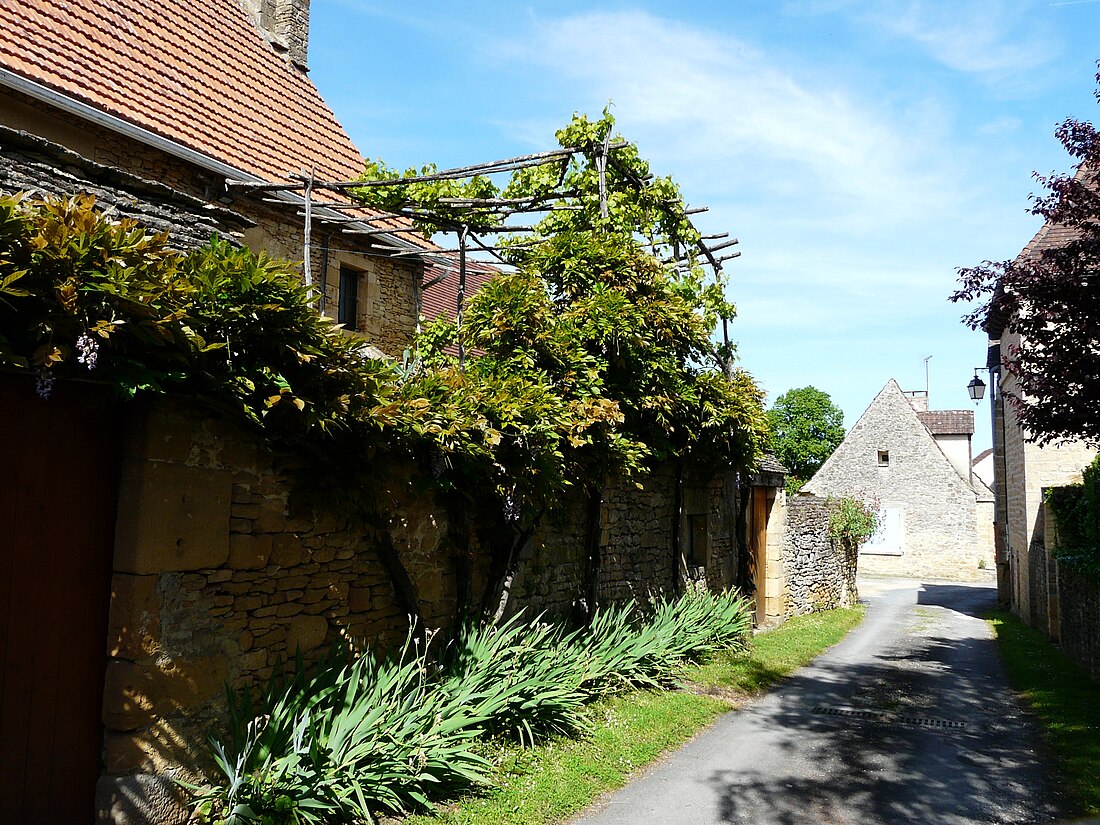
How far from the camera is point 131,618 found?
466 centimetres

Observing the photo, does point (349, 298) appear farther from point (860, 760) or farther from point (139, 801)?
point (860, 760)

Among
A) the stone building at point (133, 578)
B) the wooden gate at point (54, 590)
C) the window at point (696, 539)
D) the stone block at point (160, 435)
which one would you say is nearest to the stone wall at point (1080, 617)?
the window at point (696, 539)

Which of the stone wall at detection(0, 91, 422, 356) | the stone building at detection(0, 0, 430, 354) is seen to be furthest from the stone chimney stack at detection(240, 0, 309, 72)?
the stone wall at detection(0, 91, 422, 356)

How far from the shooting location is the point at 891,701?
945cm

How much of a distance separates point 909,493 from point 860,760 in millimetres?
27664

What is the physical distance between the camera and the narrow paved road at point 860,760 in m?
5.95

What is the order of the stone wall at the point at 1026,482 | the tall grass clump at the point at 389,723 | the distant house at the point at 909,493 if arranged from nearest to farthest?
the tall grass clump at the point at 389,723 < the stone wall at the point at 1026,482 < the distant house at the point at 909,493

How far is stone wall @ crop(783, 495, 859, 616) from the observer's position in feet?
56.5

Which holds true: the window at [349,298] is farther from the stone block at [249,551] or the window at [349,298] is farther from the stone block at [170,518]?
the stone block at [170,518]

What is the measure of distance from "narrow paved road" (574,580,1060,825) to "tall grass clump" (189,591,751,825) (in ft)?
3.23

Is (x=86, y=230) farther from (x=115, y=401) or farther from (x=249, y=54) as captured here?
(x=249, y=54)

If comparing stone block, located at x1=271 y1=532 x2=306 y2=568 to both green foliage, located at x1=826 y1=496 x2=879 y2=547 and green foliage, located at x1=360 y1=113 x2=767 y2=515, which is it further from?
green foliage, located at x1=826 y1=496 x2=879 y2=547

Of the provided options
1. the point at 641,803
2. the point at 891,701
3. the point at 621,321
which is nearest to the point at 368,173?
the point at 621,321

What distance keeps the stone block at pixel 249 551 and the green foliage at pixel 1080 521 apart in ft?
32.7
